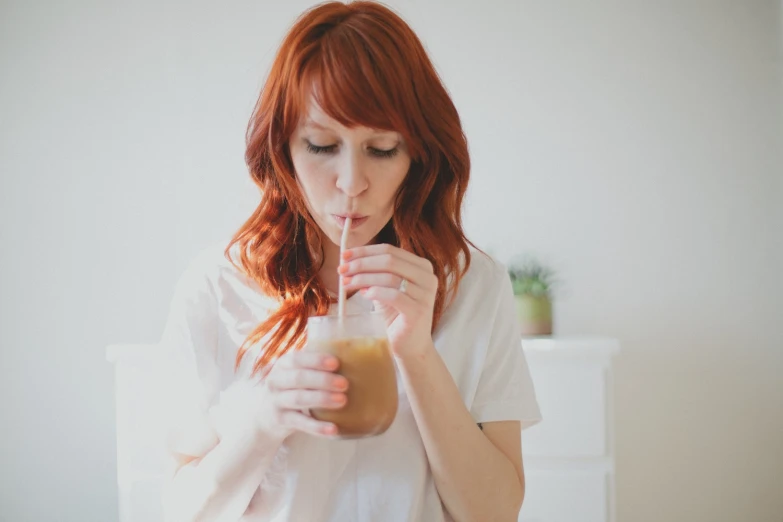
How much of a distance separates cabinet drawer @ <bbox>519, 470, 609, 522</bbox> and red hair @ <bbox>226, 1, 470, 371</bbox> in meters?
1.16

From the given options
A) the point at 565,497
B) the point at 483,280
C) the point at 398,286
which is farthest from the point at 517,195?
the point at 398,286

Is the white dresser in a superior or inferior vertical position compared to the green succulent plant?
inferior

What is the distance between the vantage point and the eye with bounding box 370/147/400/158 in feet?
4.29

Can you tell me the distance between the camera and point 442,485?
1340 millimetres

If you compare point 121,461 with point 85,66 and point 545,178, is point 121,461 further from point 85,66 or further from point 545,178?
point 545,178

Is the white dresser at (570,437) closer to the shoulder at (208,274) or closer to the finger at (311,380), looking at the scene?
the shoulder at (208,274)

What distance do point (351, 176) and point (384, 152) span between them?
0.10 metres

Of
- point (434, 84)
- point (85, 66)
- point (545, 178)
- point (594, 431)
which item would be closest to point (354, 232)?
point (434, 84)

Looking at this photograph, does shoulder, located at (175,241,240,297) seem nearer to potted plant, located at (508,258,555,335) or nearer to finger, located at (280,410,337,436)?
finger, located at (280,410,337,436)

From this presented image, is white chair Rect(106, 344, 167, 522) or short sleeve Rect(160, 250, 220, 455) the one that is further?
white chair Rect(106, 344, 167, 522)

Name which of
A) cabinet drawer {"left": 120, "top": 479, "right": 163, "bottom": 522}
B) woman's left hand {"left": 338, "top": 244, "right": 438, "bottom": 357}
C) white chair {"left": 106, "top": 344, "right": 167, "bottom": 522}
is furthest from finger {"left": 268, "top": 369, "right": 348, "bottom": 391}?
cabinet drawer {"left": 120, "top": 479, "right": 163, "bottom": 522}

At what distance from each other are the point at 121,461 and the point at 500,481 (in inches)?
59.0

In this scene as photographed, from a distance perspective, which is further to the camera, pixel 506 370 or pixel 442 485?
pixel 506 370

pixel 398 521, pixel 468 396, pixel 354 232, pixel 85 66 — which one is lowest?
pixel 398 521
